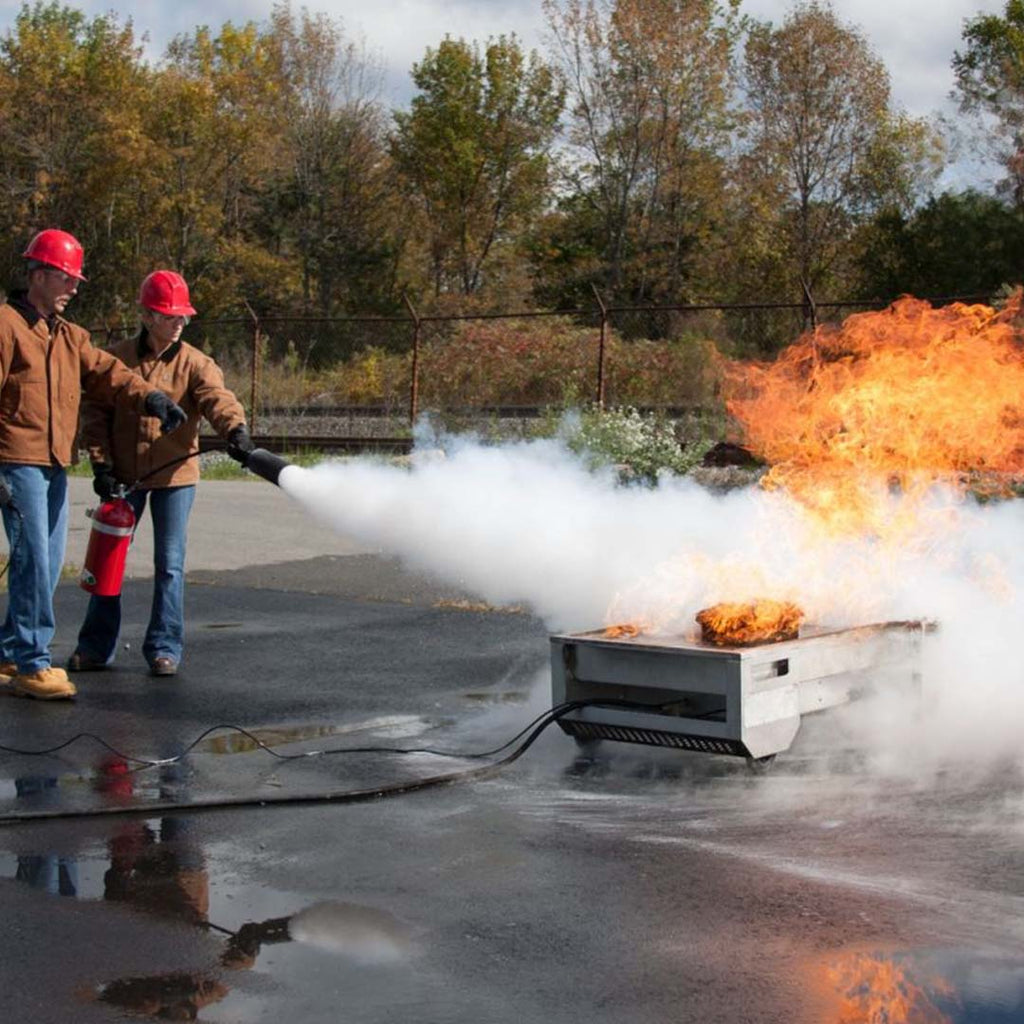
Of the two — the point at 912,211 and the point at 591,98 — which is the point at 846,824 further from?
the point at 591,98

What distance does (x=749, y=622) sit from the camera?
20.6ft

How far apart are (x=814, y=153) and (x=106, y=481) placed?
38786mm

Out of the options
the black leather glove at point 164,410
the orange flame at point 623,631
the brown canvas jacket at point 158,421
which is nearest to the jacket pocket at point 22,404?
the black leather glove at point 164,410

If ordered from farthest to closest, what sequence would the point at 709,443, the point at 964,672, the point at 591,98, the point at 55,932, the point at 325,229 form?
the point at 325,229 < the point at 591,98 < the point at 709,443 < the point at 964,672 < the point at 55,932

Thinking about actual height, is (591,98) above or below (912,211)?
above

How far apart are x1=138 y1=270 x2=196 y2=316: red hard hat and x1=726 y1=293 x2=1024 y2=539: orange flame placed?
3114 millimetres

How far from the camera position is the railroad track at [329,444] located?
21.7m

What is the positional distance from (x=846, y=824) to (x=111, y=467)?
185 inches

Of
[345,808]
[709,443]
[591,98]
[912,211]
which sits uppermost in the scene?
[591,98]

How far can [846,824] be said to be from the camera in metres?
5.50

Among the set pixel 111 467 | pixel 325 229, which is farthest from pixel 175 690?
pixel 325 229

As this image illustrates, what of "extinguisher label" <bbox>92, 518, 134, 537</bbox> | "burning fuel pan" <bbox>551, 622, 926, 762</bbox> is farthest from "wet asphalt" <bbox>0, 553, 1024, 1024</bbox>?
"extinguisher label" <bbox>92, 518, 134, 537</bbox>

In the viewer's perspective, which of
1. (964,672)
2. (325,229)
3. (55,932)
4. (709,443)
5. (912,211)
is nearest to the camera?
(55,932)

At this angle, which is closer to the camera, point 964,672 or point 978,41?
point 964,672
